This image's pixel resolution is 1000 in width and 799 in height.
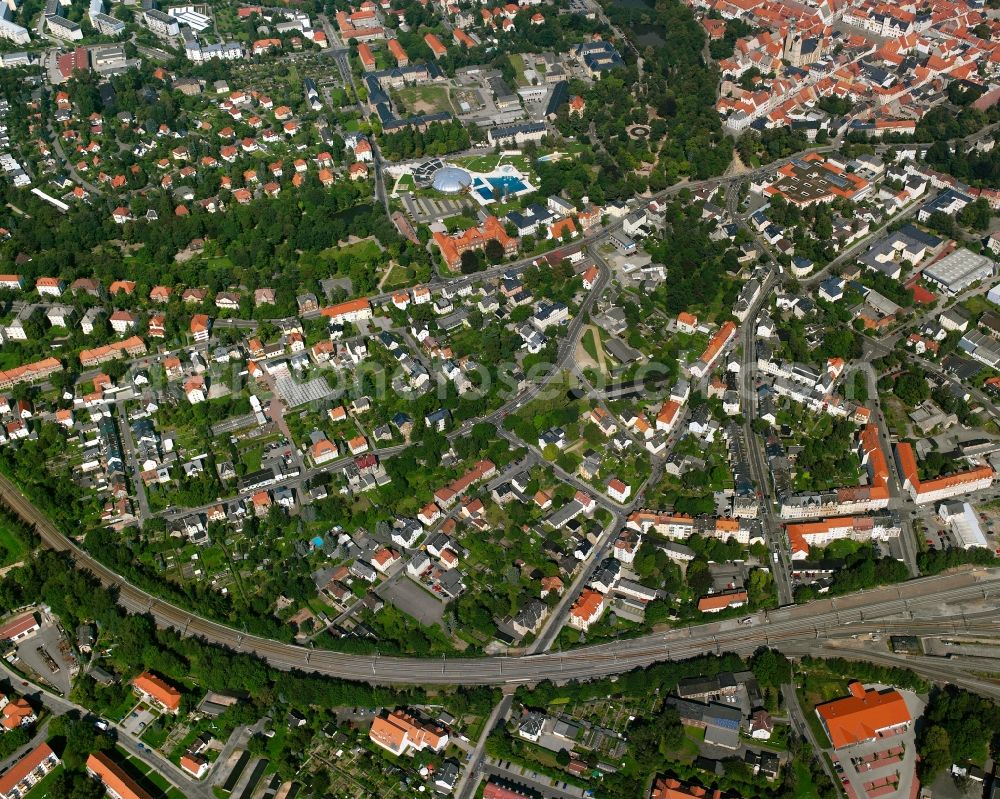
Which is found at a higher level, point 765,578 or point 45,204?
point 45,204

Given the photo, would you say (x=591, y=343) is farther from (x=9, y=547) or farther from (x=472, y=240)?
(x=9, y=547)

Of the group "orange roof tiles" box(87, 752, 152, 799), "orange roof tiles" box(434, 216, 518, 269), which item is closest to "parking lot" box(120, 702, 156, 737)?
"orange roof tiles" box(87, 752, 152, 799)

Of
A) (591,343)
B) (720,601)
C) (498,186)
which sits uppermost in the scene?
(498,186)

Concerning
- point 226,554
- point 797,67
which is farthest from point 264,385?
point 797,67

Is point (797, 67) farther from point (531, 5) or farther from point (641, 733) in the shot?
point (641, 733)

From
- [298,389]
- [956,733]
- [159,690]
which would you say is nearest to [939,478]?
[956,733]

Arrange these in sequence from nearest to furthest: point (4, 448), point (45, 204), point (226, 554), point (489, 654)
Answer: point (489, 654)
point (226, 554)
point (4, 448)
point (45, 204)

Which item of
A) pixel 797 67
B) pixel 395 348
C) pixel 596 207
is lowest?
pixel 395 348
